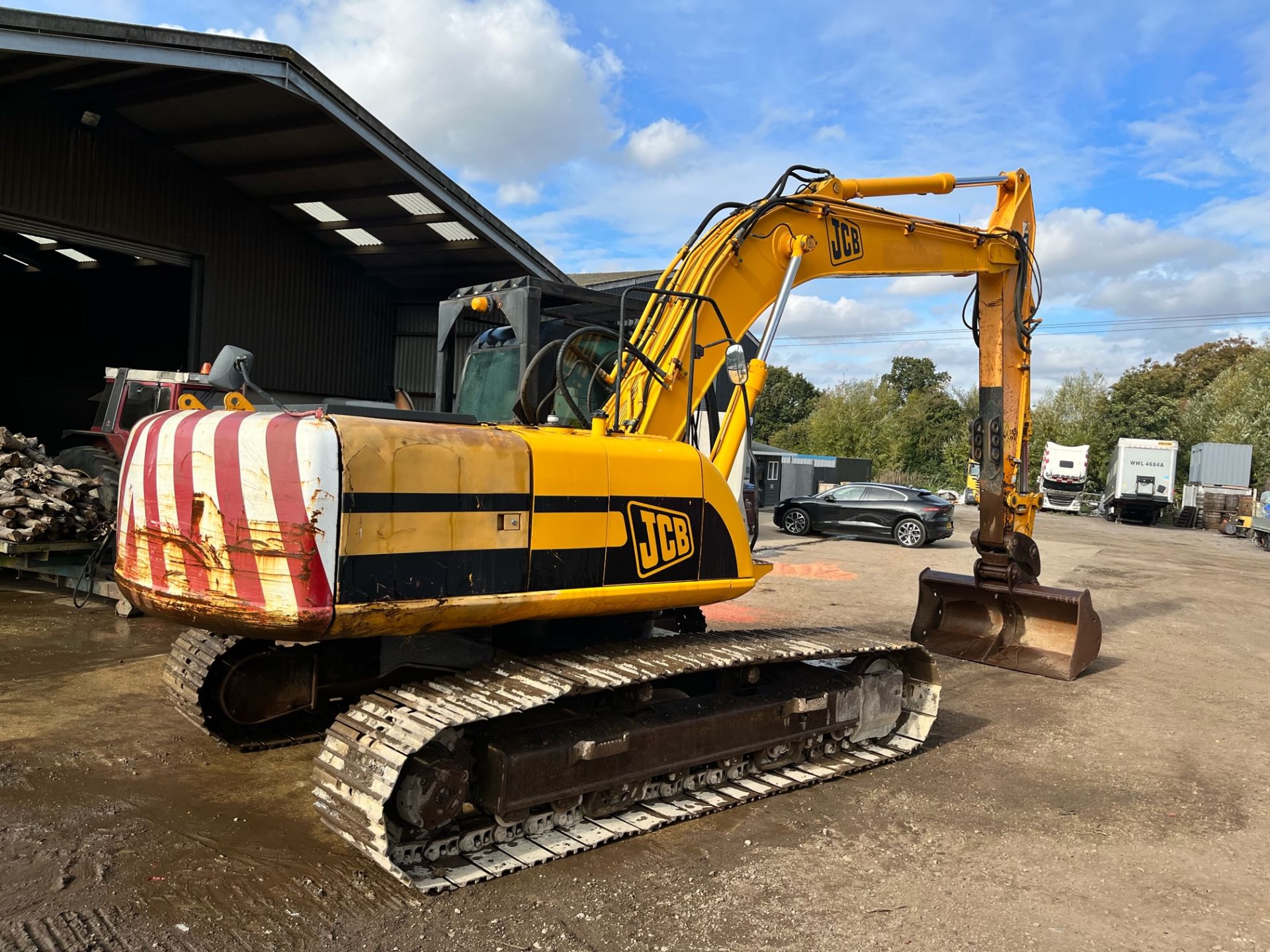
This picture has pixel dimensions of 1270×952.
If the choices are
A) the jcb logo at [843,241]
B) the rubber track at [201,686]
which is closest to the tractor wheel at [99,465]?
the rubber track at [201,686]

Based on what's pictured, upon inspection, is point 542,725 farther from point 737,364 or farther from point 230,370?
point 230,370

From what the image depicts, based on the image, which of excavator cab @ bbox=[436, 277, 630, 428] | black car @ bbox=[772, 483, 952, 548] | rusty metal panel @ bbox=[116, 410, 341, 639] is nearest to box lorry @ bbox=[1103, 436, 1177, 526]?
black car @ bbox=[772, 483, 952, 548]

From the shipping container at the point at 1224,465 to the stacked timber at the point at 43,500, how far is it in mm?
38534

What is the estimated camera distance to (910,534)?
19.5 meters

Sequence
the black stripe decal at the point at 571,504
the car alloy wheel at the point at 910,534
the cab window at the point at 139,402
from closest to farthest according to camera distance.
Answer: the black stripe decal at the point at 571,504 < the cab window at the point at 139,402 < the car alloy wheel at the point at 910,534

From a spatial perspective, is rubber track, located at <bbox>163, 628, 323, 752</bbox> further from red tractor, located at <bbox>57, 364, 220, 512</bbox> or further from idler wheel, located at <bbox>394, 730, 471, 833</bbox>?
red tractor, located at <bbox>57, 364, 220, 512</bbox>

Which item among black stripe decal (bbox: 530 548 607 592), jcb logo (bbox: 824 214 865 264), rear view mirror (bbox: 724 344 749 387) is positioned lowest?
black stripe decal (bbox: 530 548 607 592)

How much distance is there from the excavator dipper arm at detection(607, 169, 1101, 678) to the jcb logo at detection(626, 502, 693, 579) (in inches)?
27.3

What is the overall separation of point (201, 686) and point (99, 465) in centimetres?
619

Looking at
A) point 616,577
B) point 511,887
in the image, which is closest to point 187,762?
point 511,887

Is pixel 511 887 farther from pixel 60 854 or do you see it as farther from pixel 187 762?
pixel 187 762

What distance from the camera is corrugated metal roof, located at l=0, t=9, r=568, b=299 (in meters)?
10.3

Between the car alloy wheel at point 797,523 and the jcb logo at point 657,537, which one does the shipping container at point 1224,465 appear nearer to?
the car alloy wheel at point 797,523

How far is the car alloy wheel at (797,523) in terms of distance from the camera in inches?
815
